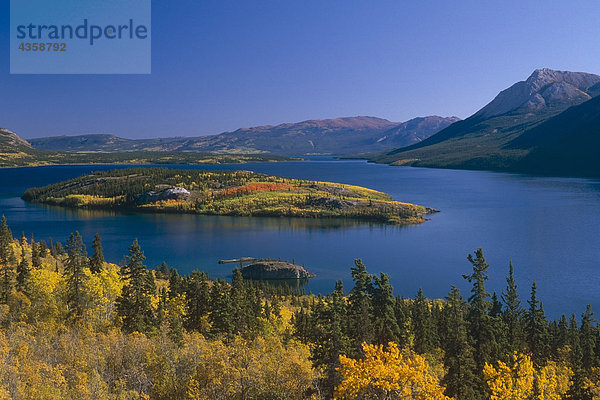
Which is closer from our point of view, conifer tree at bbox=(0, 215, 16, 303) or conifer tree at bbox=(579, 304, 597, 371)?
conifer tree at bbox=(579, 304, 597, 371)

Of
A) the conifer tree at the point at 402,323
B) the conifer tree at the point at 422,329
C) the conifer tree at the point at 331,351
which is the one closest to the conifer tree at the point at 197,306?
the conifer tree at the point at 331,351

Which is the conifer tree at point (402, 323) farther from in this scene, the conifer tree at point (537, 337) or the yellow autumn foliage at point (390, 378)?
the yellow autumn foliage at point (390, 378)

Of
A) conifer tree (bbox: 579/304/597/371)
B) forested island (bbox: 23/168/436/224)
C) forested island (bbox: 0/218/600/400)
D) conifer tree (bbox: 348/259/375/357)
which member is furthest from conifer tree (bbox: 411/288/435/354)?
forested island (bbox: 23/168/436/224)

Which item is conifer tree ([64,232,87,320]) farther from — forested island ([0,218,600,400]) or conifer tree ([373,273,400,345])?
conifer tree ([373,273,400,345])

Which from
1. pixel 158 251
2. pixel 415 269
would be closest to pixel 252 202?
pixel 158 251

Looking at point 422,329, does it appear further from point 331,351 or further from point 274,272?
point 274,272

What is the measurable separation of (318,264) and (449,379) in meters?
62.3

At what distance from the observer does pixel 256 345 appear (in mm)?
35188

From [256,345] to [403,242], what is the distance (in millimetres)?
84597

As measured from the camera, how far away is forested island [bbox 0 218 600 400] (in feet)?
75.8

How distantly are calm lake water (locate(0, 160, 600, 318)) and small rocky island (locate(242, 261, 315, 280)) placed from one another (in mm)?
3328

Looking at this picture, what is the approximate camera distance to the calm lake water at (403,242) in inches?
3184

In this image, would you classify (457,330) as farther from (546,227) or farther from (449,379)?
(546,227)

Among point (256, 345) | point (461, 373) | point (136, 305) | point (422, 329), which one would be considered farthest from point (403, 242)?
point (256, 345)
